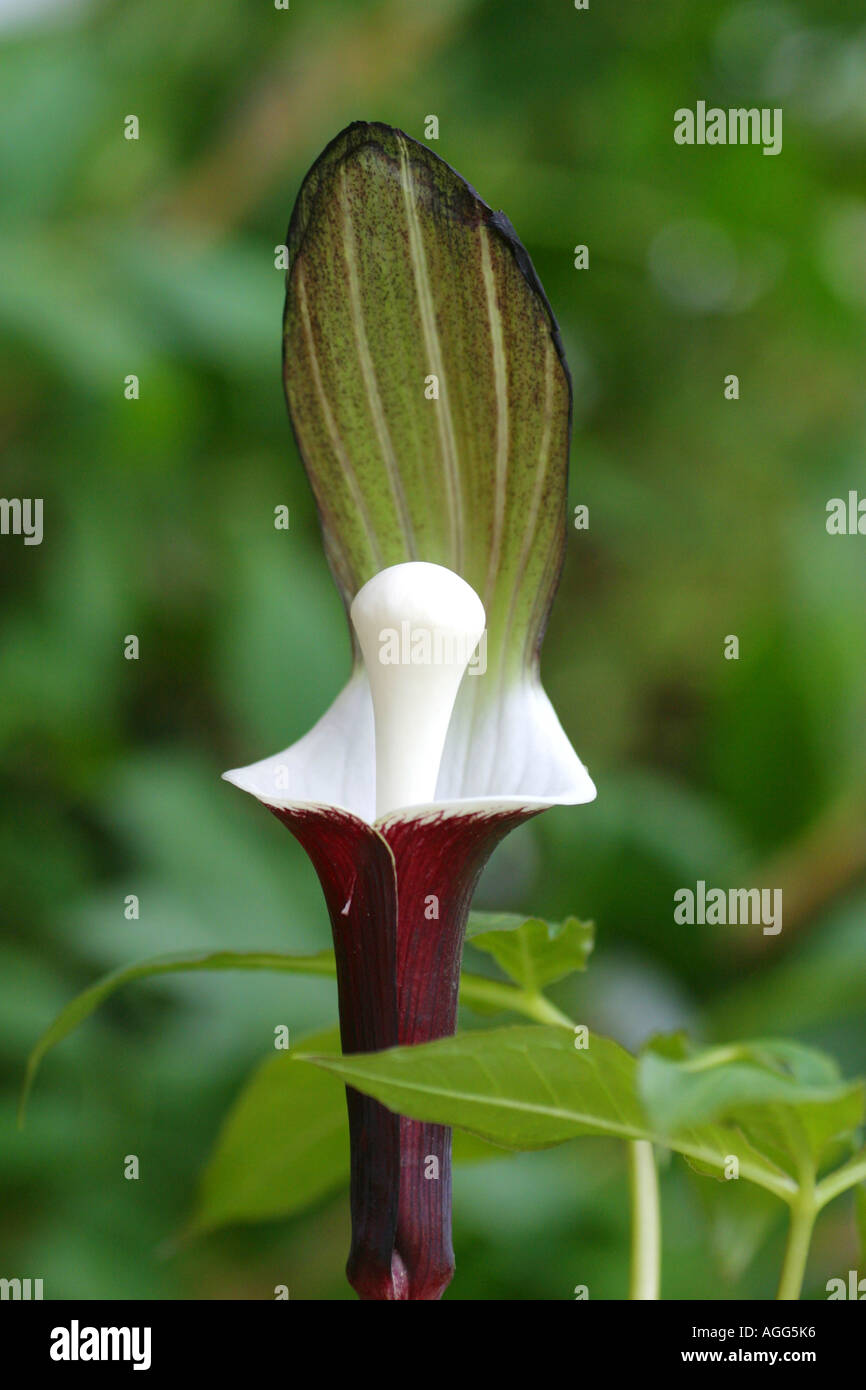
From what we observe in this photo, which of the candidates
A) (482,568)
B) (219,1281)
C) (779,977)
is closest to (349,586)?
(482,568)

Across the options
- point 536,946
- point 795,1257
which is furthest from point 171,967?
point 795,1257

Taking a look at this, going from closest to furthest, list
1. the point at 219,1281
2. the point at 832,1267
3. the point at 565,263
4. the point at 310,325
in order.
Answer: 1. the point at 310,325
2. the point at 832,1267
3. the point at 219,1281
4. the point at 565,263

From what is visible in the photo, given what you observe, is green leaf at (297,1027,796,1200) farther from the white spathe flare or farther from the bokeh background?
the bokeh background

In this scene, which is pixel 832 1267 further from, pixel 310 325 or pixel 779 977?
pixel 310 325

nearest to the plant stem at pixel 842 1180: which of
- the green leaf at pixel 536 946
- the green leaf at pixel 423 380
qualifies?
the green leaf at pixel 536 946

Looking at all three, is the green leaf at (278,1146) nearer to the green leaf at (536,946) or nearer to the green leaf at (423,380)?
the green leaf at (536,946)
